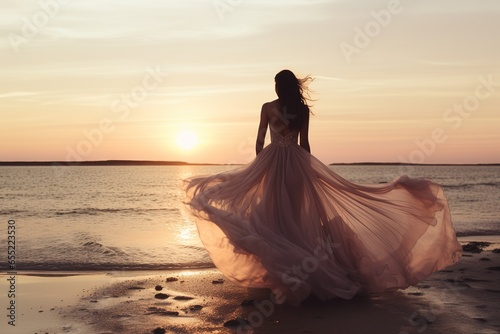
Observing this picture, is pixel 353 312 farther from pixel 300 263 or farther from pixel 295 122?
pixel 295 122

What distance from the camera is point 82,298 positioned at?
8.41 m

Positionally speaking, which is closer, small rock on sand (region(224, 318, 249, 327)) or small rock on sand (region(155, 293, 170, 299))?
small rock on sand (region(224, 318, 249, 327))

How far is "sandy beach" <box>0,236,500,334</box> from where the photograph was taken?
649 cm

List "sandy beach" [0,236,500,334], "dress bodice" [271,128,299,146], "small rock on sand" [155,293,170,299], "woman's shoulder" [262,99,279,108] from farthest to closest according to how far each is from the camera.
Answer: "dress bodice" [271,128,299,146] < "woman's shoulder" [262,99,279,108] < "small rock on sand" [155,293,170,299] < "sandy beach" [0,236,500,334]

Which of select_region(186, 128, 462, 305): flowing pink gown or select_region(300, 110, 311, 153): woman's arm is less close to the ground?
select_region(300, 110, 311, 153): woman's arm

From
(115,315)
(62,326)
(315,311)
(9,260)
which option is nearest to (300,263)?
(315,311)

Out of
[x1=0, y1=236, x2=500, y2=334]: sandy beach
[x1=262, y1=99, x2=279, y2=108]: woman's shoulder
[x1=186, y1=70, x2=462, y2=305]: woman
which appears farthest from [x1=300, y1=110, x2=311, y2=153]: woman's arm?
[x1=0, y1=236, x2=500, y2=334]: sandy beach

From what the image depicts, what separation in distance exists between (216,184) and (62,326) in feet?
8.98

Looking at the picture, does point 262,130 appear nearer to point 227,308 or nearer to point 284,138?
point 284,138

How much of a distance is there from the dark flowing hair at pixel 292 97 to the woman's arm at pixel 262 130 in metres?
0.27

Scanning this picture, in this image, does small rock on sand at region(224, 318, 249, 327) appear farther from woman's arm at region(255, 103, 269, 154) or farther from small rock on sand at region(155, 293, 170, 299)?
woman's arm at region(255, 103, 269, 154)

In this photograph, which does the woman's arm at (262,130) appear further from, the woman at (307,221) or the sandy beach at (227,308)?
the sandy beach at (227,308)

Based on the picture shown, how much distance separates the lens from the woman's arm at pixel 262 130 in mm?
8406

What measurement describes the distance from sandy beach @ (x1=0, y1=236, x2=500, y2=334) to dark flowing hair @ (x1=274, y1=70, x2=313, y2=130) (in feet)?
7.66
